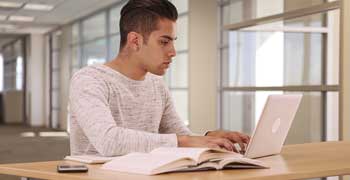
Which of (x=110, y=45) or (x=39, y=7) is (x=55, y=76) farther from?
(x=110, y=45)

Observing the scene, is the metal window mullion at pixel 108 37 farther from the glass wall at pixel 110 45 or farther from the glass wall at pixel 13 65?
the glass wall at pixel 13 65

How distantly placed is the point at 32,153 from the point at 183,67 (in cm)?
Answer: 270

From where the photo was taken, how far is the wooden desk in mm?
1425

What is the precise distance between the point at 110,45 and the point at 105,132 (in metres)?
10.3

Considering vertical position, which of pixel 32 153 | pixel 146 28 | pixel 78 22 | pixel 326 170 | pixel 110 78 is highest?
pixel 78 22

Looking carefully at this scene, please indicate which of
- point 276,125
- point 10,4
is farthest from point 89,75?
point 10,4

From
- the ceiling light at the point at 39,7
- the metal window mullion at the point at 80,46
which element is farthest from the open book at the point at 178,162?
the metal window mullion at the point at 80,46

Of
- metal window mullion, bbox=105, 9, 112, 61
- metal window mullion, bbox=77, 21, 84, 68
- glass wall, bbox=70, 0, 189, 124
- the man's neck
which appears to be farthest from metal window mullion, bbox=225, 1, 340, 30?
metal window mullion, bbox=77, 21, 84, 68

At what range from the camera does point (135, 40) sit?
2100 mm

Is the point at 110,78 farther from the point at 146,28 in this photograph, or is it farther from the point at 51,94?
the point at 51,94

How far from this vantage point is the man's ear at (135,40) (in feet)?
6.87

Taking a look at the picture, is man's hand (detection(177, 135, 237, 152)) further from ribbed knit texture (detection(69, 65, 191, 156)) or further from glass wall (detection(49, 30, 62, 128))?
glass wall (detection(49, 30, 62, 128))

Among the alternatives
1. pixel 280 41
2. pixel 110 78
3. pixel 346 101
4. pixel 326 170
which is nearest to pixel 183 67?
pixel 280 41

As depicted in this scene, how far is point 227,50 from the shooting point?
734cm
